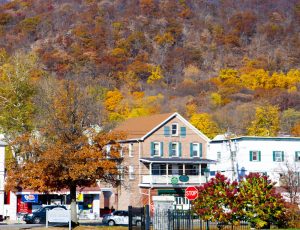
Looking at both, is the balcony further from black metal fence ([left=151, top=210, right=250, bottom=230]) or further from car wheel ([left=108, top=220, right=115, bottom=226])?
black metal fence ([left=151, top=210, right=250, bottom=230])

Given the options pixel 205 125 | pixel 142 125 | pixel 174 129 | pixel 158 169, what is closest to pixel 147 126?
pixel 142 125

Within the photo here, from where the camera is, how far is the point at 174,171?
271 feet

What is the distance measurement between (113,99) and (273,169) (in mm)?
84523

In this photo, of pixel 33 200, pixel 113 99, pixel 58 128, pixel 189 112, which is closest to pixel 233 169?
pixel 33 200

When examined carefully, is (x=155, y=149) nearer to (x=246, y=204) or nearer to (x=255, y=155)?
(x=255, y=155)

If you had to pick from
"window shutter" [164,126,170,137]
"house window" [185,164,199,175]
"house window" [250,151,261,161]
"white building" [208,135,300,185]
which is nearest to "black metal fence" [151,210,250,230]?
"house window" [185,164,199,175]

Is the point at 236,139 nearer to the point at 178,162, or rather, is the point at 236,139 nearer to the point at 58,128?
the point at 178,162

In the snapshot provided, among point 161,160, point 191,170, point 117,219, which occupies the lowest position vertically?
point 117,219

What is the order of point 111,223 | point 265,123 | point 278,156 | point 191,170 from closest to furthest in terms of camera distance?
point 111,223 < point 191,170 < point 278,156 < point 265,123

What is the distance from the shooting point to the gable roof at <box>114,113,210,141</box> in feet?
273

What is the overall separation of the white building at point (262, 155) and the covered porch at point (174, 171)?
3570mm

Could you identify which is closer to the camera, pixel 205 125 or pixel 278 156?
pixel 278 156

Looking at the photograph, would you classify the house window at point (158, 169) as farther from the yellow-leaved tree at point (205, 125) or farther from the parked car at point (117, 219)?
the yellow-leaved tree at point (205, 125)

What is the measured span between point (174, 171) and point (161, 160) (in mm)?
2397
